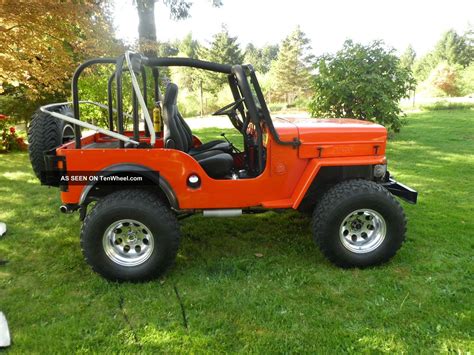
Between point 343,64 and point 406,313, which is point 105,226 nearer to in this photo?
point 406,313

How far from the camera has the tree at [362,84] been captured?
A: 30.0 ft

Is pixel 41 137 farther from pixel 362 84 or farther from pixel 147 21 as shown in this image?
pixel 147 21

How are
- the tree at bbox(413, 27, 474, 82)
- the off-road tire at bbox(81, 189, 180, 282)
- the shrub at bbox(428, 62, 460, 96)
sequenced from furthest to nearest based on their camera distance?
the tree at bbox(413, 27, 474, 82) < the shrub at bbox(428, 62, 460, 96) < the off-road tire at bbox(81, 189, 180, 282)

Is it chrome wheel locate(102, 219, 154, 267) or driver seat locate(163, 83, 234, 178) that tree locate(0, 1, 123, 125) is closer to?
driver seat locate(163, 83, 234, 178)

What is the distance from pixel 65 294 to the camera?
9.70ft

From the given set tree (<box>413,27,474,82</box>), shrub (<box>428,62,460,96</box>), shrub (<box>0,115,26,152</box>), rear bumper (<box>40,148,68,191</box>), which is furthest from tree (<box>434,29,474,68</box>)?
rear bumper (<box>40,148,68,191</box>)

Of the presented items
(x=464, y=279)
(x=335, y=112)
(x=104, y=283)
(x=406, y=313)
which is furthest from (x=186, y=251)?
(x=335, y=112)

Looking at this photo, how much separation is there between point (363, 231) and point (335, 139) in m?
0.83

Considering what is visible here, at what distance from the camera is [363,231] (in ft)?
10.8

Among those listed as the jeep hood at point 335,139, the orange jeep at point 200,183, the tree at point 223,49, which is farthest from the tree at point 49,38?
the tree at point 223,49

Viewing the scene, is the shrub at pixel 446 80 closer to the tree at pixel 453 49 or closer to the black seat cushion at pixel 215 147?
the tree at pixel 453 49

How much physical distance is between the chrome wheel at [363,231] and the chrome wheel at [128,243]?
1.62m

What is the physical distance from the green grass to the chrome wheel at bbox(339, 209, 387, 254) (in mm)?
211

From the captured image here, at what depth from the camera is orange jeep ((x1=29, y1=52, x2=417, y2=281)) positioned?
9.95 ft
